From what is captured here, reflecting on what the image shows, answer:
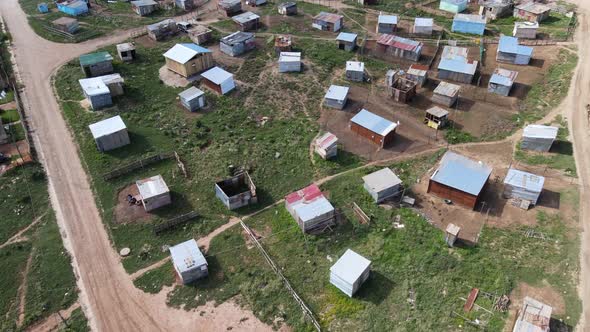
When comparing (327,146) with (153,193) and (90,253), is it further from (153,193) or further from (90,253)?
(90,253)

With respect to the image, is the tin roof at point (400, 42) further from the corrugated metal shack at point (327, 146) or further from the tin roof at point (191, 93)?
the tin roof at point (191, 93)

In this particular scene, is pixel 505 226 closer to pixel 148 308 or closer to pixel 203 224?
pixel 203 224

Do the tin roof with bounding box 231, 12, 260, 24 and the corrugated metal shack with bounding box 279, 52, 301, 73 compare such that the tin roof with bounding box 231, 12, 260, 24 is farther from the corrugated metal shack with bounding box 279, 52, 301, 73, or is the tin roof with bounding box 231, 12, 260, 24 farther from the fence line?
the fence line

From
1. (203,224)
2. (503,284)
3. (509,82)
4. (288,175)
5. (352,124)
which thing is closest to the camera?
(503,284)

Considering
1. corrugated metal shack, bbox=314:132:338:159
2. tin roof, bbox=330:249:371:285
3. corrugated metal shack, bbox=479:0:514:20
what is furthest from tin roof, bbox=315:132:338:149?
corrugated metal shack, bbox=479:0:514:20

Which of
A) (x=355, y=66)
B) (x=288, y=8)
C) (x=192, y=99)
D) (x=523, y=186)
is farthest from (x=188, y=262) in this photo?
(x=288, y=8)

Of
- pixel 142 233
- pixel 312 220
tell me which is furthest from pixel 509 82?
pixel 142 233

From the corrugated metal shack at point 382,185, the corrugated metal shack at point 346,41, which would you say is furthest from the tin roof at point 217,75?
the corrugated metal shack at point 382,185
